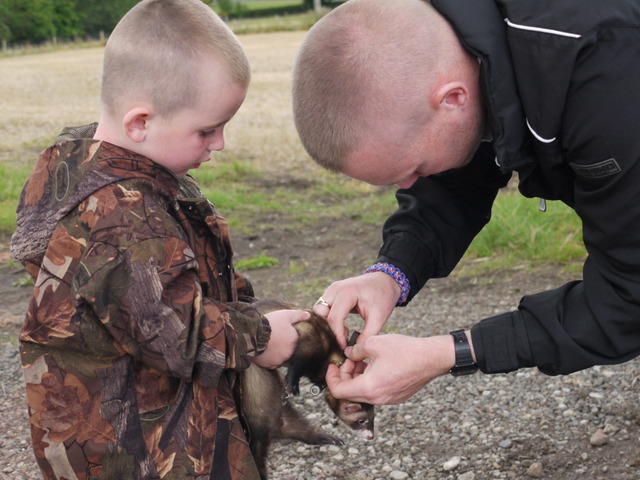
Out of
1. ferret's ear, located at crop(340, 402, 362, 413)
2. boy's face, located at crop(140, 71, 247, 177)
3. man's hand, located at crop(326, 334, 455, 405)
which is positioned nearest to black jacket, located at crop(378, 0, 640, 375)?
man's hand, located at crop(326, 334, 455, 405)

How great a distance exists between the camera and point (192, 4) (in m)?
2.50

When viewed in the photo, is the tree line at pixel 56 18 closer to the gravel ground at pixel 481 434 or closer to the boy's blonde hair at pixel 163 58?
the gravel ground at pixel 481 434

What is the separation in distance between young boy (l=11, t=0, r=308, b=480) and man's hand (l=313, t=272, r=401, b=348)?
0.66 m

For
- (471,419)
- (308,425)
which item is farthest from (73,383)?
(471,419)

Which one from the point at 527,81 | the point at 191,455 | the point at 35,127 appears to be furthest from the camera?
the point at 35,127

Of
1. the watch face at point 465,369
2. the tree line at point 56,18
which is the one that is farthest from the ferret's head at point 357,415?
the tree line at point 56,18

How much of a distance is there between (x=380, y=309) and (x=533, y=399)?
4.39ft

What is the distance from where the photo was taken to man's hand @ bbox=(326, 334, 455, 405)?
2.66 m

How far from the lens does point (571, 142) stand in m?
2.27

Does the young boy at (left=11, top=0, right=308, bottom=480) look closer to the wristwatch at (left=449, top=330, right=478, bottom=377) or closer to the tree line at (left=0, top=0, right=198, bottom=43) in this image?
the wristwatch at (left=449, top=330, right=478, bottom=377)

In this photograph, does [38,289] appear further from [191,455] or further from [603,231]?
[603,231]

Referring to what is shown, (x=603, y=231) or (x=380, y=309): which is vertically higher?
(x=603, y=231)

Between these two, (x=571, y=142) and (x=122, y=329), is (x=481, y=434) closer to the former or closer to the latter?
(x=571, y=142)

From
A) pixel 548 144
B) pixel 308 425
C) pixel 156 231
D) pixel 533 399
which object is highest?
pixel 548 144
